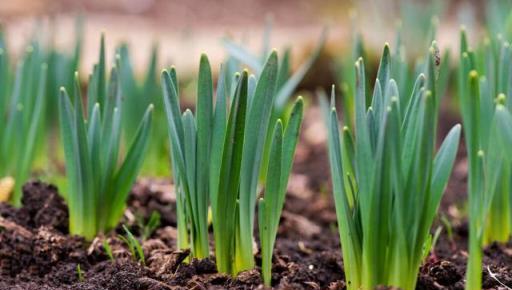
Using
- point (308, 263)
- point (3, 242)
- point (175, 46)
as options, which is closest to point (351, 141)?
point (308, 263)

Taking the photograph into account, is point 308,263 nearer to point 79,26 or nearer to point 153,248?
point 153,248

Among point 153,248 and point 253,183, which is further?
point 153,248

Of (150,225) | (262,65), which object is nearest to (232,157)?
(150,225)

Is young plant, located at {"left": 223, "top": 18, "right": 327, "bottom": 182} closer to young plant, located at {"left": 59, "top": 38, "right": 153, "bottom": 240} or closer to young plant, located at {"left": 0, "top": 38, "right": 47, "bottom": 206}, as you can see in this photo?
young plant, located at {"left": 59, "top": 38, "right": 153, "bottom": 240}

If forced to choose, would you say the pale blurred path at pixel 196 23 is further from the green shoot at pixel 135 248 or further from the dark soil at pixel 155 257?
the green shoot at pixel 135 248

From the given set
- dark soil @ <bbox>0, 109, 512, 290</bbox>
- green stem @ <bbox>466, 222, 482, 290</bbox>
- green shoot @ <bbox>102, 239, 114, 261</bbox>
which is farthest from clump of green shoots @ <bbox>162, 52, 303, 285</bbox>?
green stem @ <bbox>466, 222, 482, 290</bbox>

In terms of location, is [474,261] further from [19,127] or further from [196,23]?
[196,23]
